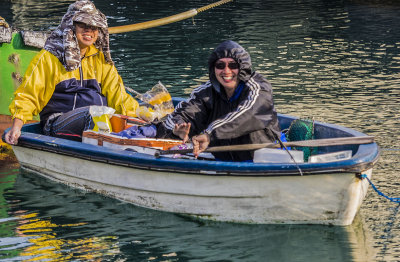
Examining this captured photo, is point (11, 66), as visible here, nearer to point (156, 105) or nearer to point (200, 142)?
point (156, 105)

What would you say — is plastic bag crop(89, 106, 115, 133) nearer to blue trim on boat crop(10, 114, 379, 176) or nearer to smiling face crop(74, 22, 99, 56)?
blue trim on boat crop(10, 114, 379, 176)

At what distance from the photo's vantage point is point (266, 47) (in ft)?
47.5

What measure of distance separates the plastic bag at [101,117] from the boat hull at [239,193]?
34 centimetres

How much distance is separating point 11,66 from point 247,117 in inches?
157

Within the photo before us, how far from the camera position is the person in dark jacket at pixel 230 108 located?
5938 mm

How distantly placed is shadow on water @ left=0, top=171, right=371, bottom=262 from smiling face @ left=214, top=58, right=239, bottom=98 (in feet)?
3.96

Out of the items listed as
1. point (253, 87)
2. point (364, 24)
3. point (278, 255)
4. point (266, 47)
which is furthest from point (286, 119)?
point (364, 24)

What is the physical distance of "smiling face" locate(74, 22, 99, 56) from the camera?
719cm

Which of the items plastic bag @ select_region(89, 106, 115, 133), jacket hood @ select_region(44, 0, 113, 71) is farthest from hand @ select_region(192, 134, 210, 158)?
jacket hood @ select_region(44, 0, 113, 71)

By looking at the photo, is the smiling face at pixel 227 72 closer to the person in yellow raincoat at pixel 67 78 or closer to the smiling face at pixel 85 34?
the person in yellow raincoat at pixel 67 78

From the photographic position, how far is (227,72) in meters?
6.02

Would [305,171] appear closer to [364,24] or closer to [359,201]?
[359,201]

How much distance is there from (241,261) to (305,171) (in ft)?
2.78

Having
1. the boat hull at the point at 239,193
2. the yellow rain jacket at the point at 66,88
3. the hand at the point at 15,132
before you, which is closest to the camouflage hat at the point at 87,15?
the yellow rain jacket at the point at 66,88
